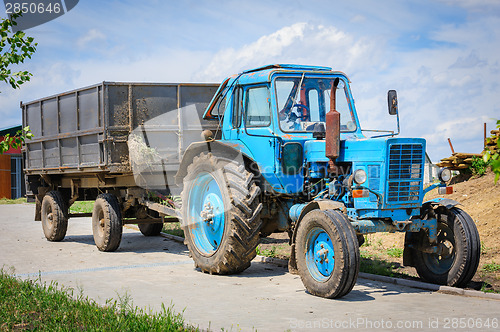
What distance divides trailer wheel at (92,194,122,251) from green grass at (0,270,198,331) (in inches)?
176

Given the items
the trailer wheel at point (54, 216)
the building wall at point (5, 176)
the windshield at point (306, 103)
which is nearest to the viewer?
the windshield at point (306, 103)

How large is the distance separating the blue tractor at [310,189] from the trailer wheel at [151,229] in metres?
4.59

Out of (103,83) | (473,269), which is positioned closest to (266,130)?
(473,269)

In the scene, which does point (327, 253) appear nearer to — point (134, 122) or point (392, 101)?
point (392, 101)

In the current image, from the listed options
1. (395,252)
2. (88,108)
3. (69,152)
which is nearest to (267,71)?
(395,252)

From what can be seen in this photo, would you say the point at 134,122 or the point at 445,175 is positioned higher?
the point at 134,122

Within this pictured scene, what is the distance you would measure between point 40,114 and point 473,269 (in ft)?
34.1

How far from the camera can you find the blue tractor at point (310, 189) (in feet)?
25.3

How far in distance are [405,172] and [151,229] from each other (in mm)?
8048

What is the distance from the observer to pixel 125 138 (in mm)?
11508

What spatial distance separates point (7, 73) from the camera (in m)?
7.21

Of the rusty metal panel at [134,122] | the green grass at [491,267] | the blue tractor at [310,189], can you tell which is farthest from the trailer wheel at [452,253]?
the rusty metal panel at [134,122]

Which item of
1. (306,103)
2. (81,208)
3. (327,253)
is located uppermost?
(306,103)

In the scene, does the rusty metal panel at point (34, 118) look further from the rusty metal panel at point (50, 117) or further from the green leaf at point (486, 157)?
the green leaf at point (486, 157)
